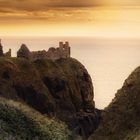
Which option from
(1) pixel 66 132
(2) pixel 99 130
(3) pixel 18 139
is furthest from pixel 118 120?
(3) pixel 18 139

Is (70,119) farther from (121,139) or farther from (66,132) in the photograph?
(66,132)

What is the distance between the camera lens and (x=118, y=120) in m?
124

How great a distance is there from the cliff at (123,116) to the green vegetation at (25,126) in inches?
1481

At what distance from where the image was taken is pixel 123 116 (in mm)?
124125

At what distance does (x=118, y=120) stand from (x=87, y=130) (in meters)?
74.7

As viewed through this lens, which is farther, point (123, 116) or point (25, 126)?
point (123, 116)

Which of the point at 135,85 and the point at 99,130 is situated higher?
the point at 135,85

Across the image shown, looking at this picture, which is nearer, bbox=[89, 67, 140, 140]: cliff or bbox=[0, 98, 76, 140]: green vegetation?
bbox=[0, 98, 76, 140]: green vegetation

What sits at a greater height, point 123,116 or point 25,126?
point 123,116

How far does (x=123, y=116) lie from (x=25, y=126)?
183 feet

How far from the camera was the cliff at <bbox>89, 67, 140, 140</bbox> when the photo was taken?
118 metres

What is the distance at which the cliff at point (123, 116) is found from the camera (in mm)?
117688

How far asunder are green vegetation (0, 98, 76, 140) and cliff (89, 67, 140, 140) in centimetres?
3763

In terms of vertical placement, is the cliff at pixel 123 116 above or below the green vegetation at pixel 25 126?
above
